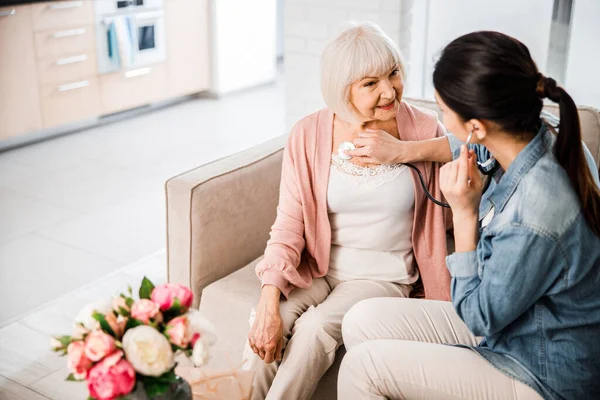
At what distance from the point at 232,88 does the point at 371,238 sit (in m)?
4.00

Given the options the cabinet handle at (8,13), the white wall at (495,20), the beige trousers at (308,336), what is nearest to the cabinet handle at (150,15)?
the cabinet handle at (8,13)

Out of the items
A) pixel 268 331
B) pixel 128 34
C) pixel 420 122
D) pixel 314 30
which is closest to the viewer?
pixel 268 331

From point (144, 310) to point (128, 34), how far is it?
3896mm

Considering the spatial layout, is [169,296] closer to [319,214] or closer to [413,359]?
[413,359]

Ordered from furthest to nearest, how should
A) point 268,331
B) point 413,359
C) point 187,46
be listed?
point 187,46 < point 268,331 < point 413,359

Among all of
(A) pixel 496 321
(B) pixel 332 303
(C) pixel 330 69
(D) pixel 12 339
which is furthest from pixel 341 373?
(D) pixel 12 339

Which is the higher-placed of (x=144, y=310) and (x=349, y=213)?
(x=144, y=310)

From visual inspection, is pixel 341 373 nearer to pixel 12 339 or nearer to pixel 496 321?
pixel 496 321

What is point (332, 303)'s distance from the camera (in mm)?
1715

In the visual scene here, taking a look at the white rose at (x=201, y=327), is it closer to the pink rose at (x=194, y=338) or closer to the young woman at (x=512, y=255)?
the pink rose at (x=194, y=338)

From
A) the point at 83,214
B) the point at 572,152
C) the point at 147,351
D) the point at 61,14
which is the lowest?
the point at 83,214

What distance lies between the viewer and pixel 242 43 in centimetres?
559

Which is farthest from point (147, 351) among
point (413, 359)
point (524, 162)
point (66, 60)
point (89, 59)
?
point (89, 59)

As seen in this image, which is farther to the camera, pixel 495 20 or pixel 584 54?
pixel 495 20
